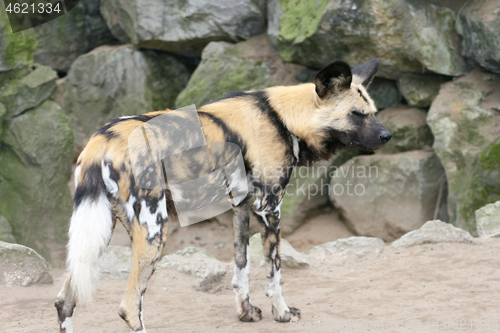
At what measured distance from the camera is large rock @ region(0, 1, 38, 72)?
18.6ft

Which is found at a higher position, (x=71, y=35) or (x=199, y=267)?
(x=71, y=35)

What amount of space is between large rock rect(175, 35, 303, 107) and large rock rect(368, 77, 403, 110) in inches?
40.2

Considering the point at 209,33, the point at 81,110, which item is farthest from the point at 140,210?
the point at 81,110

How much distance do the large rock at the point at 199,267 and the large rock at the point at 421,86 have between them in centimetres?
331

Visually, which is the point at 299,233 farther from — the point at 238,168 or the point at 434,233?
the point at 238,168

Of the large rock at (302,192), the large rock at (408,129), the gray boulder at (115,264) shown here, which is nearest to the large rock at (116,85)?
the large rock at (302,192)

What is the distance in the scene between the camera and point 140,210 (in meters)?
2.61

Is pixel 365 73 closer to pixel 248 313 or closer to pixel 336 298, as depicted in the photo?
pixel 336 298

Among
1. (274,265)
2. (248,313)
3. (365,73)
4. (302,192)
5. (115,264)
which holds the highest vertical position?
(365,73)

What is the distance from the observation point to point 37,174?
6.34 m

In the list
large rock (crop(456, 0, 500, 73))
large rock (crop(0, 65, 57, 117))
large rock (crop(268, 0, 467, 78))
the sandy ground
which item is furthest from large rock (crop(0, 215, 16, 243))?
large rock (crop(456, 0, 500, 73))

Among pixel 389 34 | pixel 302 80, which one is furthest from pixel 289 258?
pixel 302 80

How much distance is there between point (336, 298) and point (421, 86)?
11.5 ft

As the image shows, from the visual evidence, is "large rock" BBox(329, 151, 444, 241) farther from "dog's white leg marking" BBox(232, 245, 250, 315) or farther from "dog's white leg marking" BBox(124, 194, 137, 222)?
"dog's white leg marking" BBox(124, 194, 137, 222)
